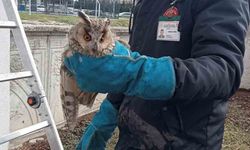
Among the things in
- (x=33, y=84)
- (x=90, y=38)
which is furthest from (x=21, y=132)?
(x=90, y=38)

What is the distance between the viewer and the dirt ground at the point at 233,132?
13.3 ft

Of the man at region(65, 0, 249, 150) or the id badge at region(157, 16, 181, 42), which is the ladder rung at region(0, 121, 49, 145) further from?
the id badge at region(157, 16, 181, 42)

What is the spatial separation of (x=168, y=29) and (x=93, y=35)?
0.37 meters

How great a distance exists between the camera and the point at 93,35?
3.75 feet

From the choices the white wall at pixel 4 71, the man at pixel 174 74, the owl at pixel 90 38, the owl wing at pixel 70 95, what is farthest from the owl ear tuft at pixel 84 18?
the white wall at pixel 4 71

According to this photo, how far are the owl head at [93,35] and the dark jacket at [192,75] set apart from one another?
0.72 ft

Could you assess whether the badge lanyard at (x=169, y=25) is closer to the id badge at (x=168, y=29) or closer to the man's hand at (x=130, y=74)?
the id badge at (x=168, y=29)

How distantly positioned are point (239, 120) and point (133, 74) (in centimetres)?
534

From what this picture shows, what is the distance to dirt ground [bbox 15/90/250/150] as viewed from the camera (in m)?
4.04

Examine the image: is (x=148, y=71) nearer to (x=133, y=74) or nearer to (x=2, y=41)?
(x=133, y=74)

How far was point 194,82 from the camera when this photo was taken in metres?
1.12

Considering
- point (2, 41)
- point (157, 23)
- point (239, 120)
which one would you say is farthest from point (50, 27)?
point (239, 120)

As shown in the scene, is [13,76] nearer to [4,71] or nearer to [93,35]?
[93,35]

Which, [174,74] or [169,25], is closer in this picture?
[174,74]
